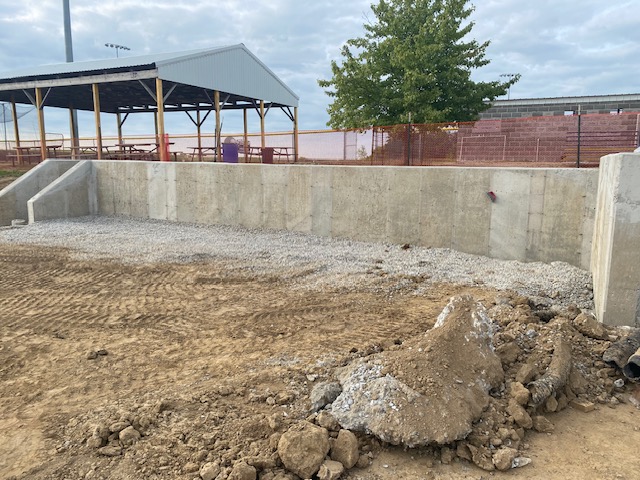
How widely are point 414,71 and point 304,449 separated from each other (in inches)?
815

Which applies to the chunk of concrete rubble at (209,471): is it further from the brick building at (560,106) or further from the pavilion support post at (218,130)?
the brick building at (560,106)

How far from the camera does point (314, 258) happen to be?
9.50 metres

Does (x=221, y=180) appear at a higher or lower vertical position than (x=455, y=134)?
lower

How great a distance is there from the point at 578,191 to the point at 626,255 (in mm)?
3614

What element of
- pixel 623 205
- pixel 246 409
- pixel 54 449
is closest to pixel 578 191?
pixel 623 205

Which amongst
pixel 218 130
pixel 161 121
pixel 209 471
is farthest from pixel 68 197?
pixel 209 471

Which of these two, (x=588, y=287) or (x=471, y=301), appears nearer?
(x=471, y=301)

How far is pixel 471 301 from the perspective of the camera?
480cm

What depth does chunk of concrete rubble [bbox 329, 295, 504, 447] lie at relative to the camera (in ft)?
11.2

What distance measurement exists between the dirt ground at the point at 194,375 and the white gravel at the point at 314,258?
26.1 inches

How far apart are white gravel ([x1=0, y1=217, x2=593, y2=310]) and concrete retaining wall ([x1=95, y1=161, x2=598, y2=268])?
35 cm

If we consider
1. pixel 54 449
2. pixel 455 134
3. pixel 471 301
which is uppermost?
pixel 455 134

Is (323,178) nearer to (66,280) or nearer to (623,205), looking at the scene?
(66,280)

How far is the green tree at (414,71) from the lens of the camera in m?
21.9
